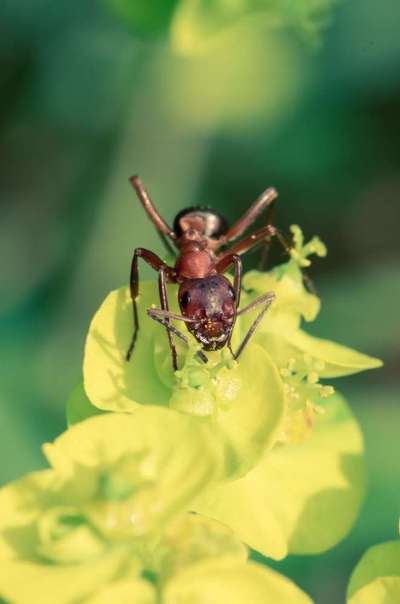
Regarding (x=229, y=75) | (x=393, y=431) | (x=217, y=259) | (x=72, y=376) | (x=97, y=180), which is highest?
(x=229, y=75)

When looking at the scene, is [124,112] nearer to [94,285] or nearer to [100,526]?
[94,285]

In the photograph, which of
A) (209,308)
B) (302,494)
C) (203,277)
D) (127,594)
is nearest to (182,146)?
(203,277)

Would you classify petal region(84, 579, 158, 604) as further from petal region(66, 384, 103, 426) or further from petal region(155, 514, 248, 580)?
petal region(66, 384, 103, 426)

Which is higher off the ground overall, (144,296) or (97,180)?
(97,180)

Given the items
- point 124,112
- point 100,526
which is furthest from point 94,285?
point 100,526

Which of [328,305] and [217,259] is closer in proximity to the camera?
[217,259]

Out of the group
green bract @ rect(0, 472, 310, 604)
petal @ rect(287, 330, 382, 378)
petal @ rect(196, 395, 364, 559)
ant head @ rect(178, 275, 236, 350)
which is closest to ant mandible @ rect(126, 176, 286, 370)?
ant head @ rect(178, 275, 236, 350)

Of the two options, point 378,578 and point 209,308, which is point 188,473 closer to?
point 378,578

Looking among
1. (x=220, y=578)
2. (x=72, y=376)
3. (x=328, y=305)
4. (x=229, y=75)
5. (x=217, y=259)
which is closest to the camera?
(x=220, y=578)
